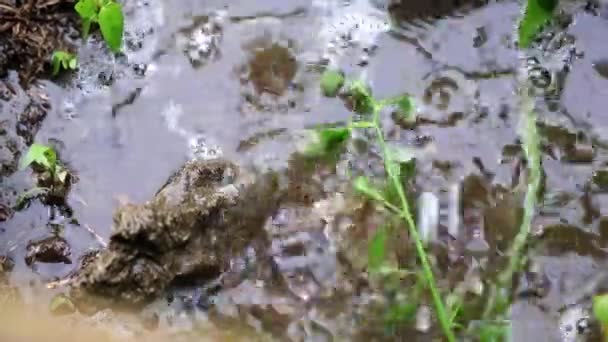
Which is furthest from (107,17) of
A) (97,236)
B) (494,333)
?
(494,333)

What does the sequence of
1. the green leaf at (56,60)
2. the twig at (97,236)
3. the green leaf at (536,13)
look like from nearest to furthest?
the green leaf at (536,13)
the twig at (97,236)
the green leaf at (56,60)

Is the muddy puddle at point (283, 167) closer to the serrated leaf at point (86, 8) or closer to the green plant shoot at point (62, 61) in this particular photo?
the green plant shoot at point (62, 61)

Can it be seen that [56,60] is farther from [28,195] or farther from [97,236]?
[97,236]

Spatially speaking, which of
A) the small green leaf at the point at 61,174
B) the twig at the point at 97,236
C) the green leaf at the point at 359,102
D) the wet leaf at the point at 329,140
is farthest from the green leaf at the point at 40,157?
the green leaf at the point at 359,102

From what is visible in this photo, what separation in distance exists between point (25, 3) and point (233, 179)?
0.88m

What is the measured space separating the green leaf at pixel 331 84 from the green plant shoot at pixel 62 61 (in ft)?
2.36

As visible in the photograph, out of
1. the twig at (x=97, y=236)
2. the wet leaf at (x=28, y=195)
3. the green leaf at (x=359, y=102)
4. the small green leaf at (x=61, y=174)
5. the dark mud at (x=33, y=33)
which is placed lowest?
the twig at (x=97, y=236)

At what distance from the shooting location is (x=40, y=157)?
85.6 inches

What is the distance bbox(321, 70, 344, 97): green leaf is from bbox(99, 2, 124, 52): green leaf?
22.8 inches

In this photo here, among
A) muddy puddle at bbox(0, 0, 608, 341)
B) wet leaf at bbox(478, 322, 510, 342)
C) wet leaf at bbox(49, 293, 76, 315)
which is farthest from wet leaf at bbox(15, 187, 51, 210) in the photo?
wet leaf at bbox(478, 322, 510, 342)

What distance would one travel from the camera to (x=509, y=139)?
2.28m

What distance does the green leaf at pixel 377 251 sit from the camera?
1892mm

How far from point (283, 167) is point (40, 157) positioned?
0.63 meters

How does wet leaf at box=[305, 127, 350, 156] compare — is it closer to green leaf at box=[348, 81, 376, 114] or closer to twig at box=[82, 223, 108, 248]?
green leaf at box=[348, 81, 376, 114]
